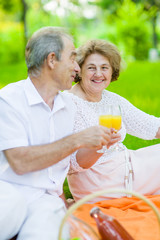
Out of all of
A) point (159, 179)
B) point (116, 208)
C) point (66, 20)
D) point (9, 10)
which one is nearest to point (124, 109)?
point (159, 179)

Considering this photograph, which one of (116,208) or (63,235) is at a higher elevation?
(63,235)

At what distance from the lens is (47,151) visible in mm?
2049

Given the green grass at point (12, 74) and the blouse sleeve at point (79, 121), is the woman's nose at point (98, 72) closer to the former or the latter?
the blouse sleeve at point (79, 121)

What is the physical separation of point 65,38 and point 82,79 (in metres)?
0.75

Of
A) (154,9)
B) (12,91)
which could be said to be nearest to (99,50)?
(12,91)

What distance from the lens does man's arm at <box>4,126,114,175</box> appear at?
2033 millimetres

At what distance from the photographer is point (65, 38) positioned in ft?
7.29

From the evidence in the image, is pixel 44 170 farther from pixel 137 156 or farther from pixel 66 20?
pixel 66 20

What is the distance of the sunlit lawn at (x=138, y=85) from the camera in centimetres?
665

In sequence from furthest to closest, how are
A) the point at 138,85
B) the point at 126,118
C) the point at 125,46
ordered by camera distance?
the point at 125,46 → the point at 138,85 → the point at 126,118

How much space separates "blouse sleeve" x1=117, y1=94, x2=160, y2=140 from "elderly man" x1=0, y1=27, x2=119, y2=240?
81 centimetres

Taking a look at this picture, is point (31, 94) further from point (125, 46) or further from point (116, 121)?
point (125, 46)

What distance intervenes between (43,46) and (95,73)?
0.82m

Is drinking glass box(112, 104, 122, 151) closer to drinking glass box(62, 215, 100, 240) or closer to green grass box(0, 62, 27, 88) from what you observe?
drinking glass box(62, 215, 100, 240)
